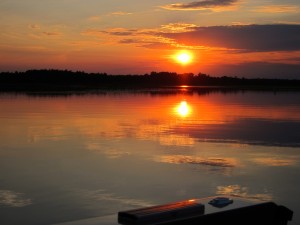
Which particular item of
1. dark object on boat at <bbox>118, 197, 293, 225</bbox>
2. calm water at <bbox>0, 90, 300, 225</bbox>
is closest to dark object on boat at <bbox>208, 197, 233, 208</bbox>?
dark object on boat at <bbox>118, 197, 293, 225</bbox>

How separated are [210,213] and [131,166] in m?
5.00

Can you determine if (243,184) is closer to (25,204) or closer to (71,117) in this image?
(25,204)

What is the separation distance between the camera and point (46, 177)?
26.8ft

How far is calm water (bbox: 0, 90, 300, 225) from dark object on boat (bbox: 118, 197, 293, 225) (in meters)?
1.15

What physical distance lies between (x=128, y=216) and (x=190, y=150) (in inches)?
302

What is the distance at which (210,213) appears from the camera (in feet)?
14.2

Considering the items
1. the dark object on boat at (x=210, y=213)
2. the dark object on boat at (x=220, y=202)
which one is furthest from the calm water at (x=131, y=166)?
the dark object on boat at (x=220, y=202)

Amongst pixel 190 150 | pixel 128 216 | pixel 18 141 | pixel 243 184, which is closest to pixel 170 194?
pixel 243 184

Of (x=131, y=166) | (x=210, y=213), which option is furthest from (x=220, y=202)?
(x=131, y=166)

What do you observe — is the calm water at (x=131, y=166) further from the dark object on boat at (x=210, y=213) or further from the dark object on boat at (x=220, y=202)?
the dark object on boat at (x=220, y=202)

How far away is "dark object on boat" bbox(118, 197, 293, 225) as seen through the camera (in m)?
3.86

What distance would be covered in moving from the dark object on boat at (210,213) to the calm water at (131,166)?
3.79ft

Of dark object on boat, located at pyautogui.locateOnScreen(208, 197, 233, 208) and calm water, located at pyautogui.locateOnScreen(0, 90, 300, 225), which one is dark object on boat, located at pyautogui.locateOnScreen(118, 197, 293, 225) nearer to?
dark object on boat, located at pyautogui.locateOnScreen(208, 197, 233, 208)

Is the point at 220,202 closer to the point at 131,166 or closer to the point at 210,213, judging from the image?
the point at 210,213
